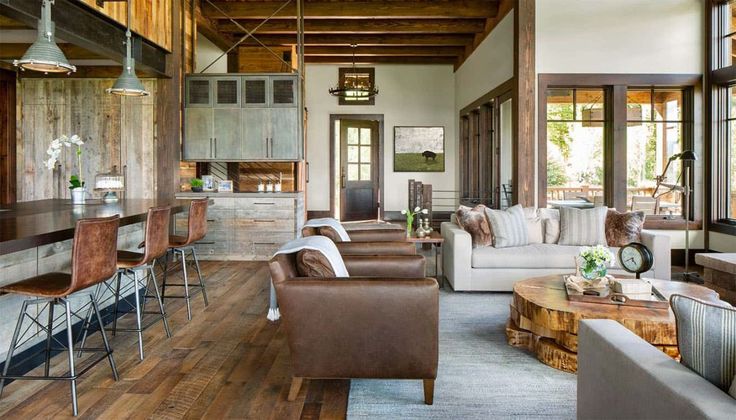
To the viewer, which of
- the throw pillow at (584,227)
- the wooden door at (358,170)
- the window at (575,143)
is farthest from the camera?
the wooden door at (358,170)

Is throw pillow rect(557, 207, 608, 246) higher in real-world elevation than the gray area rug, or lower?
higher

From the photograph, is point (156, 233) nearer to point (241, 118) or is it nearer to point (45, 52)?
point (45, 52)

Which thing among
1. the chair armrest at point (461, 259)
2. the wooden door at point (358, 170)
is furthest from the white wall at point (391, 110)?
the chair armrest at point (461, 259)

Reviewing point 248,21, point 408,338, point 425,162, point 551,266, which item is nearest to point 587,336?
point 408,338

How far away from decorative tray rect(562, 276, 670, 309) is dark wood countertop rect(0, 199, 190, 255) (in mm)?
2981

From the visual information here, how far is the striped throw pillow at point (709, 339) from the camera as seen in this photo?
1279 mm

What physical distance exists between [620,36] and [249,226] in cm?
545

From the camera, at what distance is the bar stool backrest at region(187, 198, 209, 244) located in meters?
4.34

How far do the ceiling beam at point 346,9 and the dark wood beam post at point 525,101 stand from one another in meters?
1.43

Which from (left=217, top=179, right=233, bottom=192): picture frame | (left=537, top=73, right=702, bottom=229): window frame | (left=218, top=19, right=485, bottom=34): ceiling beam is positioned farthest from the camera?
(left=218, top=19, right=485, bottom=34): ceiling beam

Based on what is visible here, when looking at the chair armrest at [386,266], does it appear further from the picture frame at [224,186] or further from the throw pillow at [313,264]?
the picture frame at [224,186]

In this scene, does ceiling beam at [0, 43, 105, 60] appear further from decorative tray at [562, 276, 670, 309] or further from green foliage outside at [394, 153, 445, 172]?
green foliage outside at [394, 153, 445, 172]

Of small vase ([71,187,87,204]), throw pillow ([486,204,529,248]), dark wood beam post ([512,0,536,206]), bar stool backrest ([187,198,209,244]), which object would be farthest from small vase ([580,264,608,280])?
small vase ([71,187,87,204])

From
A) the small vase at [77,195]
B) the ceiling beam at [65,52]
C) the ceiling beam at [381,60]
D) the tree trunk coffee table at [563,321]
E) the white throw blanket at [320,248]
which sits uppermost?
the ceiling beam at [381,60]
